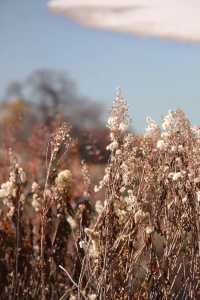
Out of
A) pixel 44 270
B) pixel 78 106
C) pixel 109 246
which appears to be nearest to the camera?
pixel 109 246

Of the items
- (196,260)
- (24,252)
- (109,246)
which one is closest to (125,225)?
(109,246)

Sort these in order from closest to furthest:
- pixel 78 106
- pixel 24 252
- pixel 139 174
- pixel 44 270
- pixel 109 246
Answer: pixel 109 246 → pixel 139 174 → pixel 44 270 → pixel 24 252 → pixel 78 106

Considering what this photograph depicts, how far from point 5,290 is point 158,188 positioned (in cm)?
117

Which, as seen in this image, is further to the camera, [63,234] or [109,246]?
[63,234]

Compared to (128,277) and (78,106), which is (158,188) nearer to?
(128,277)

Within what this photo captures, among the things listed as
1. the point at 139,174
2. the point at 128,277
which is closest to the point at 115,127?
the point at 139,174

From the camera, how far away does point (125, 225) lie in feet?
7.81

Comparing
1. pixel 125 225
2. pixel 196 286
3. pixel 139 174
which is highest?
pixel 139 174

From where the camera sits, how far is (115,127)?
94.9 inches

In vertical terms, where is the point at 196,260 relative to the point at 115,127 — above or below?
below

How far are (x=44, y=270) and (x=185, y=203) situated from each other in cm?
80

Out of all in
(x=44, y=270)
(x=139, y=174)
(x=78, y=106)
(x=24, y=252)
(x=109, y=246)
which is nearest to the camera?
(x=109, y=246)

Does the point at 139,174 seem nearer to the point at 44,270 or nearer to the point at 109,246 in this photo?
the point at 109,246

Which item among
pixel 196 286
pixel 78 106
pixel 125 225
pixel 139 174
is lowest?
pixel 196 286
